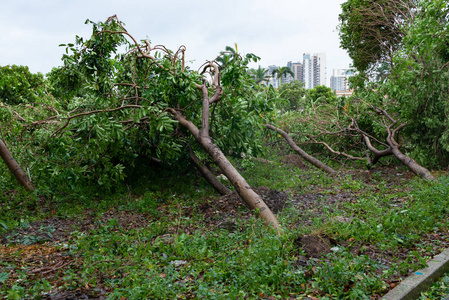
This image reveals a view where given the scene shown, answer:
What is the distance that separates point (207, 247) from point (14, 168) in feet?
15.0

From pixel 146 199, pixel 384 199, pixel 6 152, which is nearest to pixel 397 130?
pixel 384 199

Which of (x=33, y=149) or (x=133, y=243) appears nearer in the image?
(x=133, y=243)

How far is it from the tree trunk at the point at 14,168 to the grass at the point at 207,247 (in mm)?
210

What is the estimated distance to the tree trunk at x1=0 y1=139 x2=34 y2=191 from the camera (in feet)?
20.8

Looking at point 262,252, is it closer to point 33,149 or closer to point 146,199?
point 146,199

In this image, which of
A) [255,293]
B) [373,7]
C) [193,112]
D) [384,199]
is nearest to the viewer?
[255,293]

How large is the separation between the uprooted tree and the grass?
0.81 meters

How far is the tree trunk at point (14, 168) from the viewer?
20.8 feet

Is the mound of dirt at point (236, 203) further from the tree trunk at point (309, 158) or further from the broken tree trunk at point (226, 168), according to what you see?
the tree trunk at point (309, 158)

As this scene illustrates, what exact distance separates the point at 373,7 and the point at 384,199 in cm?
1124

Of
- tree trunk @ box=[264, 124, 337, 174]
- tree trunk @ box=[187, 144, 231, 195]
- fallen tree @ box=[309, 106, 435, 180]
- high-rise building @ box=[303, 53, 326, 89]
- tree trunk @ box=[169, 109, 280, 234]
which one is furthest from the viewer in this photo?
high-rise building @ box=[303, 53, 326, 89]

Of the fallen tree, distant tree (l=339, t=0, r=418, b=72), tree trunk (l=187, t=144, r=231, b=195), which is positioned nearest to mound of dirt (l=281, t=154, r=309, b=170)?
the fallen tree

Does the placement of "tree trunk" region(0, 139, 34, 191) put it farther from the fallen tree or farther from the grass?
the fallen tree

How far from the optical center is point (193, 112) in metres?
7.19
